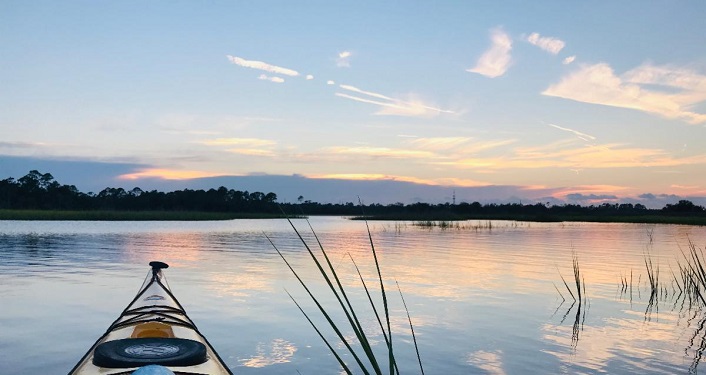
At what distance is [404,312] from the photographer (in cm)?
1117

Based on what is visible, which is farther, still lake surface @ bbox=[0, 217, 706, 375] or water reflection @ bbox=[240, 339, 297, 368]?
still lake surface @ bbox=[0, 217, 706, 375]

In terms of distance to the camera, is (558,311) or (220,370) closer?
(220,370)

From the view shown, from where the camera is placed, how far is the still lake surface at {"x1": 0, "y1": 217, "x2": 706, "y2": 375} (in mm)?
7832

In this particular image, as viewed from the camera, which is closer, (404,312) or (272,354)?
(272,354)

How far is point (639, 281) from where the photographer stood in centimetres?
1541

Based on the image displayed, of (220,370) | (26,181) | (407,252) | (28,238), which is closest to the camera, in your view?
(220,370)

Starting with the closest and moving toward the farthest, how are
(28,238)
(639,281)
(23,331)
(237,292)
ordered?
(23,331), (237,292), (639,281), (28,238)

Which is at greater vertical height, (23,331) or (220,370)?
(220,370)

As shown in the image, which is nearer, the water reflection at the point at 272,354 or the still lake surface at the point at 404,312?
the water reflection at the point at 272,354

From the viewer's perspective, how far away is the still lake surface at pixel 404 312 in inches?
308

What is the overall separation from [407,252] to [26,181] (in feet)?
253

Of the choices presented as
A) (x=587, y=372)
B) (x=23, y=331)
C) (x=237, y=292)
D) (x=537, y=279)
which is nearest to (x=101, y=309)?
(x=23, y=331)

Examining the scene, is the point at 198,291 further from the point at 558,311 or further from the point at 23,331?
the point at 558,311

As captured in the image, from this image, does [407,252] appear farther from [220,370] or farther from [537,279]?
[220,370]
